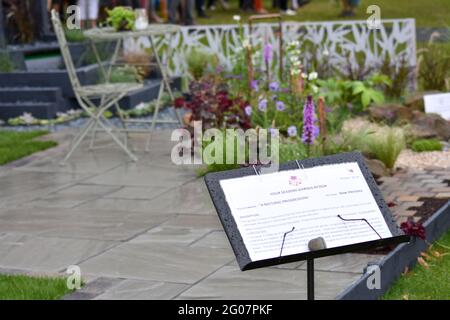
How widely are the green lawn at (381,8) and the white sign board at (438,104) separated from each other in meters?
9.23

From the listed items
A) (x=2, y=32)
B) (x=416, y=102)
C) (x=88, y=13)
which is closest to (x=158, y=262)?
(x=416, y=102)

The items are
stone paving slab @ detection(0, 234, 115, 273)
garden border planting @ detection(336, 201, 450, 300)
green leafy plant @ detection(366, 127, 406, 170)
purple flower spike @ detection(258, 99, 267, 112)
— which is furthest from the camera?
purple flower spike @ detection(258, 99, 267, 112)

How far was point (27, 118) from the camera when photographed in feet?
36.0

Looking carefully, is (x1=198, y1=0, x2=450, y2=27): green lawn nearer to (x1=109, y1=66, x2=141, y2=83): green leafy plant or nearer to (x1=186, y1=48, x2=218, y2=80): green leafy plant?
(x1=186, y1=48, x2=218, y2=80): green leafy plant

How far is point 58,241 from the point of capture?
21.2 feet

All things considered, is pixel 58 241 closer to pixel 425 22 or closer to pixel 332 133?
pixel 332 133

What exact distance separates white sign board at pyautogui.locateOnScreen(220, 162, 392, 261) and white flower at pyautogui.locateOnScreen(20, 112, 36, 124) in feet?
23.1

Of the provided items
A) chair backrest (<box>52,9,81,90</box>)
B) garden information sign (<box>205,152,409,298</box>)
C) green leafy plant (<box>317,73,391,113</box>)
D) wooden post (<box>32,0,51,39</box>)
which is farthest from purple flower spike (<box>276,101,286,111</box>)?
wooden post (<box>32,0,51,39</box>)

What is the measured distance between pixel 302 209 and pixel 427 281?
5.89 ft

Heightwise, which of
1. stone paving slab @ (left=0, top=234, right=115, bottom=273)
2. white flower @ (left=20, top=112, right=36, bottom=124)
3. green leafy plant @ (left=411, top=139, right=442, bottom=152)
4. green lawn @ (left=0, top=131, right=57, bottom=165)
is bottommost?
stone paving slab @ (left=0, top=234, right=115, bottom=273)

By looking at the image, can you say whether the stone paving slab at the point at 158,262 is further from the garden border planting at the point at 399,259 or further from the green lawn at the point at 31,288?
the garden border planting at the point at 399,259

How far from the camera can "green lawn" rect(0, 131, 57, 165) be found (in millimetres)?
9180

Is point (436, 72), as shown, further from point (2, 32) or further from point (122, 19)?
point (2, 32)
